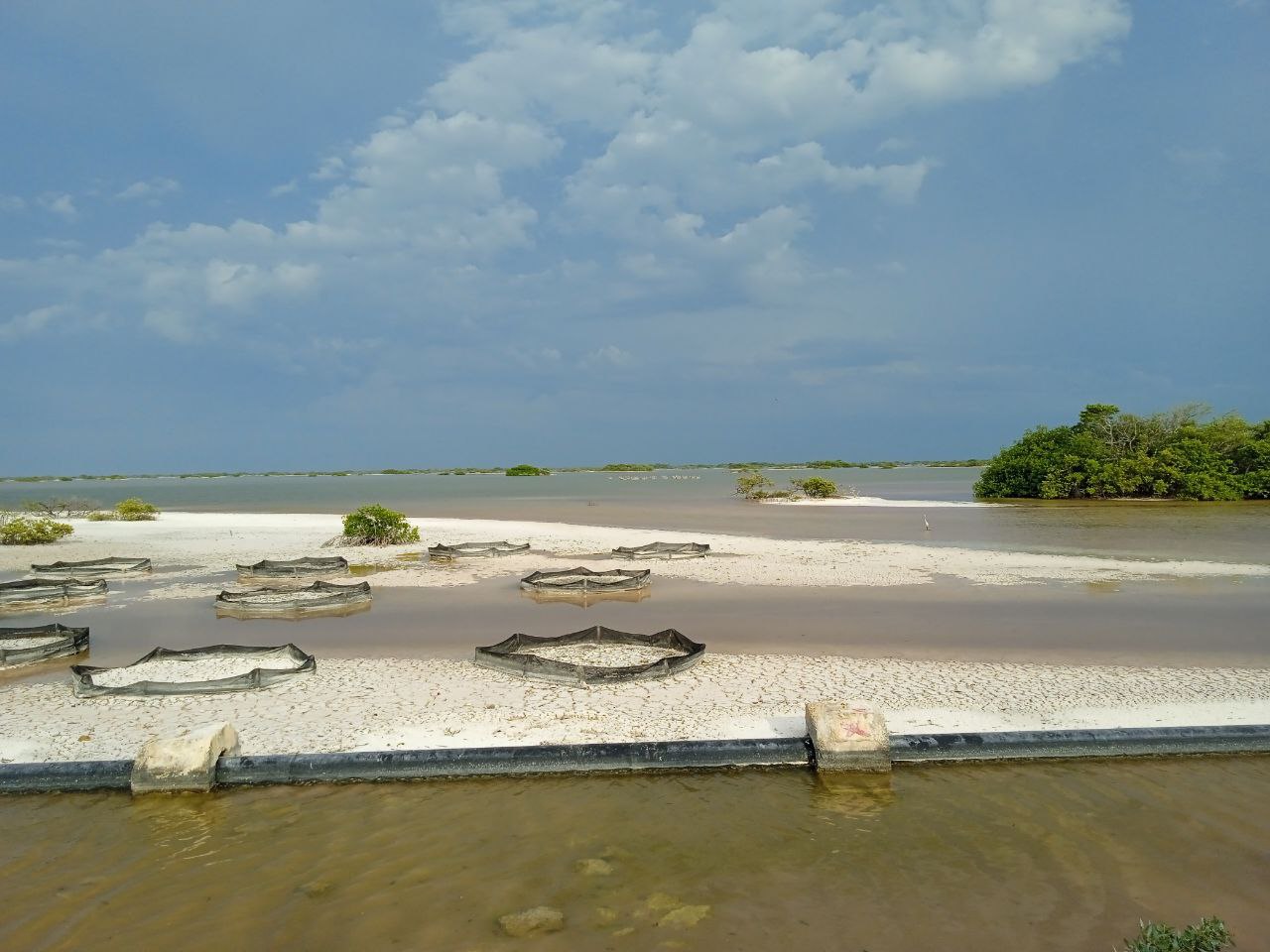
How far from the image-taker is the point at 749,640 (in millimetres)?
9953

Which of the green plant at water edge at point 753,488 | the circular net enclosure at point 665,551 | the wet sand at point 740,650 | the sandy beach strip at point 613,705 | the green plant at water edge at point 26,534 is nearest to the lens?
the sandy beach strip at point 613,705

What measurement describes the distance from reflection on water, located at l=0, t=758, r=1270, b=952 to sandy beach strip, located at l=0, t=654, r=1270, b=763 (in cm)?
78

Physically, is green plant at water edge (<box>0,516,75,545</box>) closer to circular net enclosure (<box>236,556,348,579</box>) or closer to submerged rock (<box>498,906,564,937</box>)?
circular net enclosure (<box>236,556,348,579</box>)

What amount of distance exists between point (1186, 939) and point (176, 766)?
602 centimetres

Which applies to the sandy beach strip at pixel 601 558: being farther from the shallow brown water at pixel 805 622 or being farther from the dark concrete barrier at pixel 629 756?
the dark concrete barrier at pixel 629 756

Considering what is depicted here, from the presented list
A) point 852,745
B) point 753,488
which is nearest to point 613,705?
point 852,745

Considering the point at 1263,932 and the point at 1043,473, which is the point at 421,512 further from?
the point at 1263,932

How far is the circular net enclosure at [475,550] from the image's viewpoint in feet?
60.7

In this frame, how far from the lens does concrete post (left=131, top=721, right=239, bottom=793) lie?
18.0 feet

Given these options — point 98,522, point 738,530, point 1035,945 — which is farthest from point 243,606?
point 98,522

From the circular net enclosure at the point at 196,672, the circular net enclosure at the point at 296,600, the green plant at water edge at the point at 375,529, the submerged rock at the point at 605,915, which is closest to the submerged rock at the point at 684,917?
the submerged rock at the point at 605,915

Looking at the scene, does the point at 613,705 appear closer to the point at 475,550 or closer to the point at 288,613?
the point at 288,613

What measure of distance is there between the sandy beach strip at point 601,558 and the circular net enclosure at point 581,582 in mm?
1530

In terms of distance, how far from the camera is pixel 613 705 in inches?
284
